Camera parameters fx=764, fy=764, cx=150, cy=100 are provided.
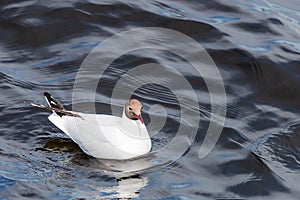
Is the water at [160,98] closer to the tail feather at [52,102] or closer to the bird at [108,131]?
the bird at [108,131]

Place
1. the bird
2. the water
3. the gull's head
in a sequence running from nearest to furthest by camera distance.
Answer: the water, the bird, the gull's head

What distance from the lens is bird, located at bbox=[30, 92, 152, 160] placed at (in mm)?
8016

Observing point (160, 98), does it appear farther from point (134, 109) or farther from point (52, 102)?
point (52, 102)

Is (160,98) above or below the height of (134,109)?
below

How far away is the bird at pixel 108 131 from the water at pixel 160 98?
0.37 ft

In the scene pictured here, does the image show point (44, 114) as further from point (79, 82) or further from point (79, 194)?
point (79, 194)

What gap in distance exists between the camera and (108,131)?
8.10m

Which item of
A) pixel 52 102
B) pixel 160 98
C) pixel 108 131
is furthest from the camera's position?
pixel 160 98

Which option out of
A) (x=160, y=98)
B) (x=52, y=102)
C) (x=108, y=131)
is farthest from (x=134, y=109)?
(x=160, y=98)

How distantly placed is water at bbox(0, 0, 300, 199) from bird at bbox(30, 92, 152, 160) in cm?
11

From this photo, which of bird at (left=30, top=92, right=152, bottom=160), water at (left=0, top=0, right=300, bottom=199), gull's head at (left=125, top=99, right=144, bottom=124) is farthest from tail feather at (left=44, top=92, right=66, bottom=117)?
gull's head at (left=125, top=99, right=144, bottom=124)

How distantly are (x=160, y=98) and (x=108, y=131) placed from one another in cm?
142

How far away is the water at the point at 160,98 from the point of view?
7.55 metres

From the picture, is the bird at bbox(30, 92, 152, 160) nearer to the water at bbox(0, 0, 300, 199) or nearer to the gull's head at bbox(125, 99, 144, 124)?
the gull's head at bbox(125, 99, 144, 124)
